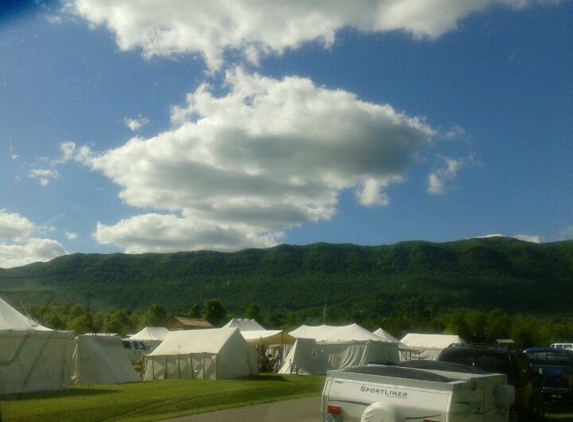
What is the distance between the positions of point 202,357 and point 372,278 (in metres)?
50.1

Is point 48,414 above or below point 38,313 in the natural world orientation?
below

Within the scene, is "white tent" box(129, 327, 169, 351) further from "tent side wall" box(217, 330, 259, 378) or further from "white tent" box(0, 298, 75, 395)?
"white tent" box(0, 298, 75, 395)

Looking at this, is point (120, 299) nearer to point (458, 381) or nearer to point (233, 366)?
point (233, 366)

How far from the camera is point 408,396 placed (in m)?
8.84

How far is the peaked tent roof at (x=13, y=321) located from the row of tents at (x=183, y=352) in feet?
0.11

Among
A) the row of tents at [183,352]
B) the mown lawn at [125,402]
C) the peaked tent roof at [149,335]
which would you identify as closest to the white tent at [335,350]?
the row of tents at [183,352]

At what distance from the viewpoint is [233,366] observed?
1443 inches

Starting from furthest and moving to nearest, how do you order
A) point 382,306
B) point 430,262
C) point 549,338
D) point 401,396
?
point 430,262
point 382,306
point 549,338
point 401,396

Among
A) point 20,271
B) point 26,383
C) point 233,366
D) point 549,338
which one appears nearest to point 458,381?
point 26,383

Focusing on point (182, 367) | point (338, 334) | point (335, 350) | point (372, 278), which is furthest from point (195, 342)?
point (372, 278)

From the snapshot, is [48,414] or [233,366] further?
[233,366]

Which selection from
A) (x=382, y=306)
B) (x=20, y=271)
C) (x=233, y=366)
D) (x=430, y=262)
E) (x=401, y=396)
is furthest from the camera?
(x=430, y=262)

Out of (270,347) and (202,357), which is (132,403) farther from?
(270,347)

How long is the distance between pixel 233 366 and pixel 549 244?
57.0 m
